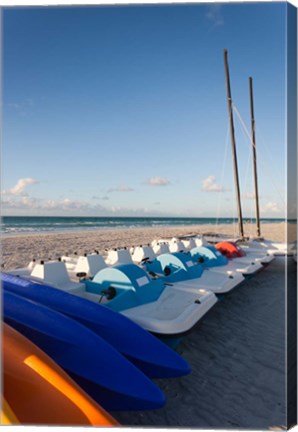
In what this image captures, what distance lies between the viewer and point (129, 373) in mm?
2074

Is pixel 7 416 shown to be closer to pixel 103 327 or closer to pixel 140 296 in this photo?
pixel 103 327

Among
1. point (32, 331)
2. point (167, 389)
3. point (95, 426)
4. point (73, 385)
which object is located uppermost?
point (32, 331)

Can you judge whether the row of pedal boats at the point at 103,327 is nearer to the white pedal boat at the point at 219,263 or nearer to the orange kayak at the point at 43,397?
the orange kayak at the point at 43,397

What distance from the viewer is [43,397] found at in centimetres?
171

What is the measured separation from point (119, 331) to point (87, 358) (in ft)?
1.28

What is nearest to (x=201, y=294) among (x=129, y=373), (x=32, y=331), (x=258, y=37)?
(x=129, y=373)

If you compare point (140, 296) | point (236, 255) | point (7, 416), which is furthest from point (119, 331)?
point (236, 255)

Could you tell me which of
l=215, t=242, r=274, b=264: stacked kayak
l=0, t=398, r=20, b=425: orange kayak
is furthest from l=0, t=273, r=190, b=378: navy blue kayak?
l=215, t=242, r=274, b=264: stacked kayak

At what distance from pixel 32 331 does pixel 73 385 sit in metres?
0.50

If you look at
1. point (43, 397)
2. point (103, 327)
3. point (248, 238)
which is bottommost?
point (43, 397)

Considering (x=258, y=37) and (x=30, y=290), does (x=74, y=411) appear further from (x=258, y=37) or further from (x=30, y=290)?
(x=258, y=37)

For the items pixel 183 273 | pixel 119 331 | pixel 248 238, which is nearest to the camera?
pixel 119 331

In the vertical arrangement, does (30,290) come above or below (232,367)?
above

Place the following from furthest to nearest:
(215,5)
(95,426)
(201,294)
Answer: (201,294), (215,5), (95,426)
